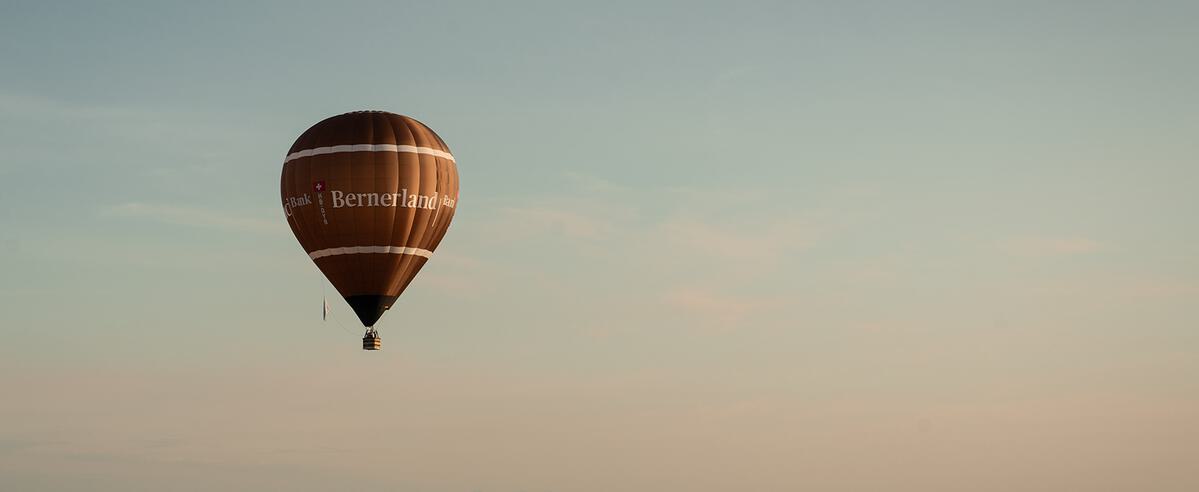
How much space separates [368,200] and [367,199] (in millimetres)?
64

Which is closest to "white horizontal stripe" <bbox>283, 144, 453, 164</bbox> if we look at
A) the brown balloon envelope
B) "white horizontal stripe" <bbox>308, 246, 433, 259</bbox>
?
the brown balloon envelope

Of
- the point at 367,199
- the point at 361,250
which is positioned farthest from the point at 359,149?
the point at 361,250

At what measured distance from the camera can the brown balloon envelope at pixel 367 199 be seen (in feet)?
319

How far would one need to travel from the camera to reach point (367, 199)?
97.2m

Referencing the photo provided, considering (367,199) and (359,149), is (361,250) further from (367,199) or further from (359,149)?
(359,149)

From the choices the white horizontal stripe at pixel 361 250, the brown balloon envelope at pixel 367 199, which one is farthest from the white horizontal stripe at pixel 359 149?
the white horizontal stripe at pixel 361 250

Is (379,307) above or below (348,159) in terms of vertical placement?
below

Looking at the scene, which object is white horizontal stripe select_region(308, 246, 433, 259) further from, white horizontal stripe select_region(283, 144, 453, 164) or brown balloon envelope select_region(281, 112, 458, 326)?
white horizontal stripe select_region(283, 144, 453, 164)

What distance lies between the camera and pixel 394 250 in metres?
98.5

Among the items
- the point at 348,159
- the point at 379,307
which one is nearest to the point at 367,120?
the point at 348,159

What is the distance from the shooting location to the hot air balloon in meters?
97.2

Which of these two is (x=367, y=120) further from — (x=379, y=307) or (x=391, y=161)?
(x=379, y=307)

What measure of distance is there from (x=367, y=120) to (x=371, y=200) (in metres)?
3.84

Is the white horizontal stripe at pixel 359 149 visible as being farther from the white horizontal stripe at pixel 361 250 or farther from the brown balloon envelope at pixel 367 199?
the white horizontal stripe at pixel 361 250
